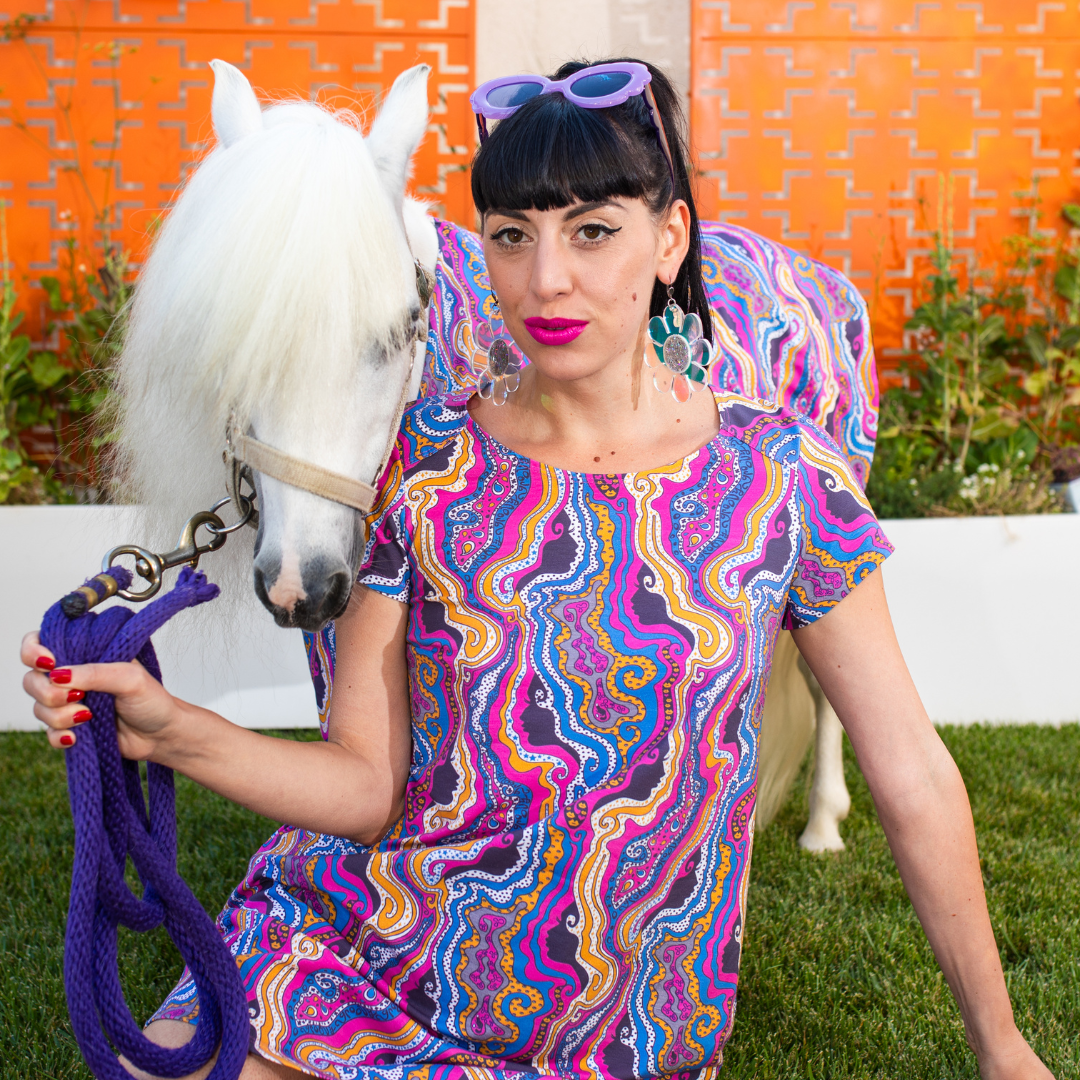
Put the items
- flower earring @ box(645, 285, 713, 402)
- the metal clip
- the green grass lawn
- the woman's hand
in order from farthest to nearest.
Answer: the green grass lawn, flower earring @ box(645, 285, 713, 402), the metal clip, the woman's hand

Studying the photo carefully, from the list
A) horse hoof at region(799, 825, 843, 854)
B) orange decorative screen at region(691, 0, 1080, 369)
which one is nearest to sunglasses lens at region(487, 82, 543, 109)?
horse hoof at region(799, 825, 843, 854)

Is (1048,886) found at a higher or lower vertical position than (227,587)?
lower

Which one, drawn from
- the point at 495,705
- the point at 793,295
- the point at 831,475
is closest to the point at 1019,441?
the point at 793,295

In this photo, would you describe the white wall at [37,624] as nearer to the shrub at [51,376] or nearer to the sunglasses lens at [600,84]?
the shrub at [51,376]

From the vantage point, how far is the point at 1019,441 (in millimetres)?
4160

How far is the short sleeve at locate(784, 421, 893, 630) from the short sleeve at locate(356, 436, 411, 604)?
482mm

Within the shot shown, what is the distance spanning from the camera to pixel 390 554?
127 centimetres

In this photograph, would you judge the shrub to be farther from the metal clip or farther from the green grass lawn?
the metal clip

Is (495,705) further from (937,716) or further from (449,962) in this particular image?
(937,716)

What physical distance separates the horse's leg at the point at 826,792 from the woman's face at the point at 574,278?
5.50 ft

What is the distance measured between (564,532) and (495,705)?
221mm

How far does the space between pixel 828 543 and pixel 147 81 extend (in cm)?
417

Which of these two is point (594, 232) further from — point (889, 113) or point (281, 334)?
point (889, 113)

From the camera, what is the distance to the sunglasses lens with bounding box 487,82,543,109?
1.26 m
